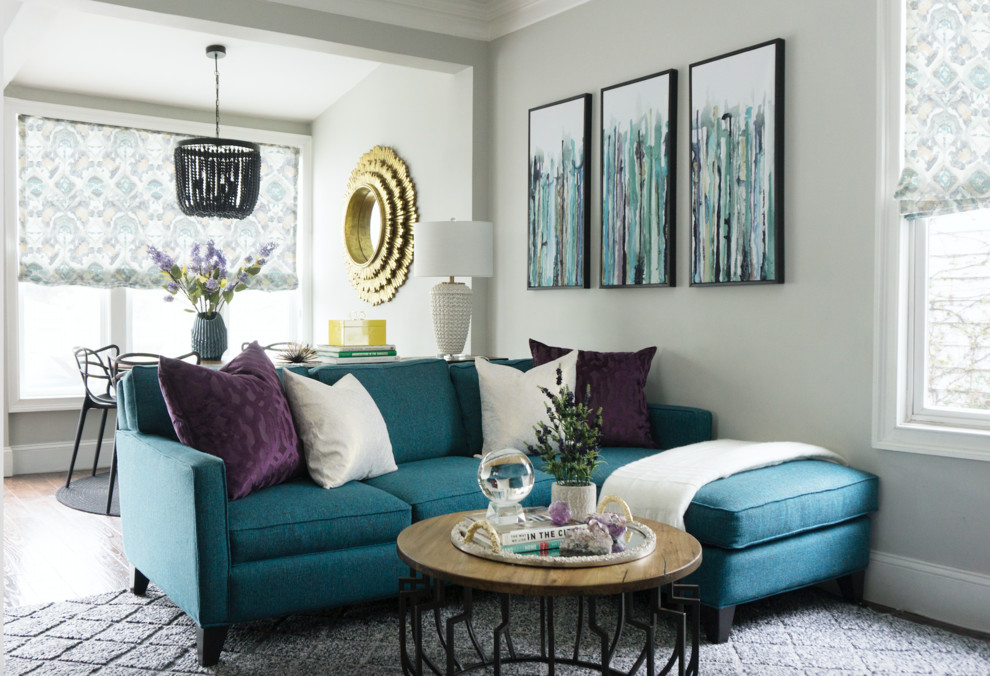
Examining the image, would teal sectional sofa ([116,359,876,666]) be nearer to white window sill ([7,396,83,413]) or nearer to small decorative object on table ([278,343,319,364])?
small decorative object on table ([278,343,319,364])

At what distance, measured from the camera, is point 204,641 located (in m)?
2.39

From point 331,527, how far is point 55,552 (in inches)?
68.8

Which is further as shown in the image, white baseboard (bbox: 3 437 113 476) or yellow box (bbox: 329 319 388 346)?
white baseboard (bbox: 3 437 113 476)

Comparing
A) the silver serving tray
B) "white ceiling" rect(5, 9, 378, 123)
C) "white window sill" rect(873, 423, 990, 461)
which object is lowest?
the silver serving tray

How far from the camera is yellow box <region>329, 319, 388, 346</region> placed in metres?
4.17

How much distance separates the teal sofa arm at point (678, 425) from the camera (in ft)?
11.4

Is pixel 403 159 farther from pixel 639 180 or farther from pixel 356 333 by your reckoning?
pixel 639 180

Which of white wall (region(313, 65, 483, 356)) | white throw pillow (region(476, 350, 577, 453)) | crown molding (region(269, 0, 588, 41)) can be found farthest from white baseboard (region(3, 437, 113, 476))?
white throw pillow (region(476, 350, 577, 453))

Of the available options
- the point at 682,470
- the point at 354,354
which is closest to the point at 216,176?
the point at 354,354

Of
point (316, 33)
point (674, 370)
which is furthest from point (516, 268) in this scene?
point (316, 33)

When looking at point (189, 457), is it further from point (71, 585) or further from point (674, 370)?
point (674, 370)

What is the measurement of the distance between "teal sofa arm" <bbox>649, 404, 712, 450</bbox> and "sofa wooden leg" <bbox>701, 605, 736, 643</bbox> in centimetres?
100

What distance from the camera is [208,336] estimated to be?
176 inches

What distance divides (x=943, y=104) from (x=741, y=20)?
0.93m
